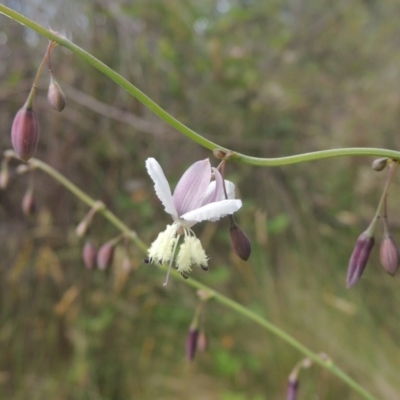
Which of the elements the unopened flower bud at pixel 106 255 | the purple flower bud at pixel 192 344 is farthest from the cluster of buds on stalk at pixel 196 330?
the unopened flower bud at pixel 106 255

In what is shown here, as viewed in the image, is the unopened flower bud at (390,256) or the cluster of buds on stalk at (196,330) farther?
the cluster of buds on stalk at (196,330)

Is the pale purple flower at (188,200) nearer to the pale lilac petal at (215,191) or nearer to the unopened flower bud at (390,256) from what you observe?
the pale lilac petal at (215,191)

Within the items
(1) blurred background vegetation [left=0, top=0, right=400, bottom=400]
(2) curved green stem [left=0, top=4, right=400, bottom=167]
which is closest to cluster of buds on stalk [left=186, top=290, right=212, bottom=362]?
(2) curved green stem [left=0, top=4, right=400, bottom=167]

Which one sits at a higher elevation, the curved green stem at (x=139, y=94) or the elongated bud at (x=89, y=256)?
the curved green stem at (x=139, y=94)

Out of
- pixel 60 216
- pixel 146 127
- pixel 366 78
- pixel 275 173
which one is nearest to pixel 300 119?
pixel 275 173

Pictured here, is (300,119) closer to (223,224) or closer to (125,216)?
(223,224)

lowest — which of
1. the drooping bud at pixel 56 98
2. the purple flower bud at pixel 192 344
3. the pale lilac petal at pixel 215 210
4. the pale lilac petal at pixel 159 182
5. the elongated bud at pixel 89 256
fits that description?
the purple flower bud at pixel 192 344
